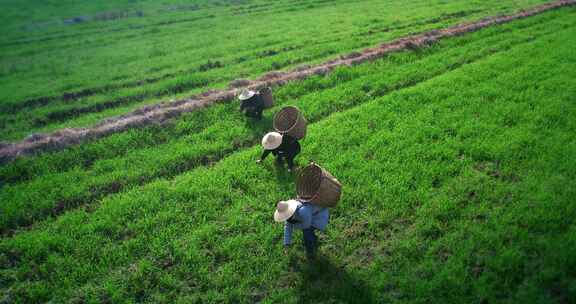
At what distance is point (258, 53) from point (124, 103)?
28.4 feet

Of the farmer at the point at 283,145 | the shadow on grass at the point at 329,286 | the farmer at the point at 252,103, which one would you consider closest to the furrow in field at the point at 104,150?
the farmer at the point at 252,103

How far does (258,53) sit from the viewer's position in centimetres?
2255

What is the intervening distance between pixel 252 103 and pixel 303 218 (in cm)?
692

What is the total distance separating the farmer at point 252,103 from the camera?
1279cm

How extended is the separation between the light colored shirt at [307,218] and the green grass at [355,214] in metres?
0.77

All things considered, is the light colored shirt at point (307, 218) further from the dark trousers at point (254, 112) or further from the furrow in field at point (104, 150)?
the furrow in field at point (104, 150)

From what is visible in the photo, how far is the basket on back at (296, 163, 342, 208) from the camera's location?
6.98 meters

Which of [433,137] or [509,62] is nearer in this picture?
[433,137]

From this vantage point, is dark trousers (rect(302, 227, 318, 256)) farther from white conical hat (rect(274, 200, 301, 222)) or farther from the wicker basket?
the wicker basket

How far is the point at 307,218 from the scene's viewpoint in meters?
6.82

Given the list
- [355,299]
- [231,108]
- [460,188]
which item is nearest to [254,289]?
[355,299]

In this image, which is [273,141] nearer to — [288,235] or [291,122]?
[291,122]

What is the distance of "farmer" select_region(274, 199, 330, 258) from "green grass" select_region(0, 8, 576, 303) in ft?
1.89

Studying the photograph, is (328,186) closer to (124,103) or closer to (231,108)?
(231,108)
